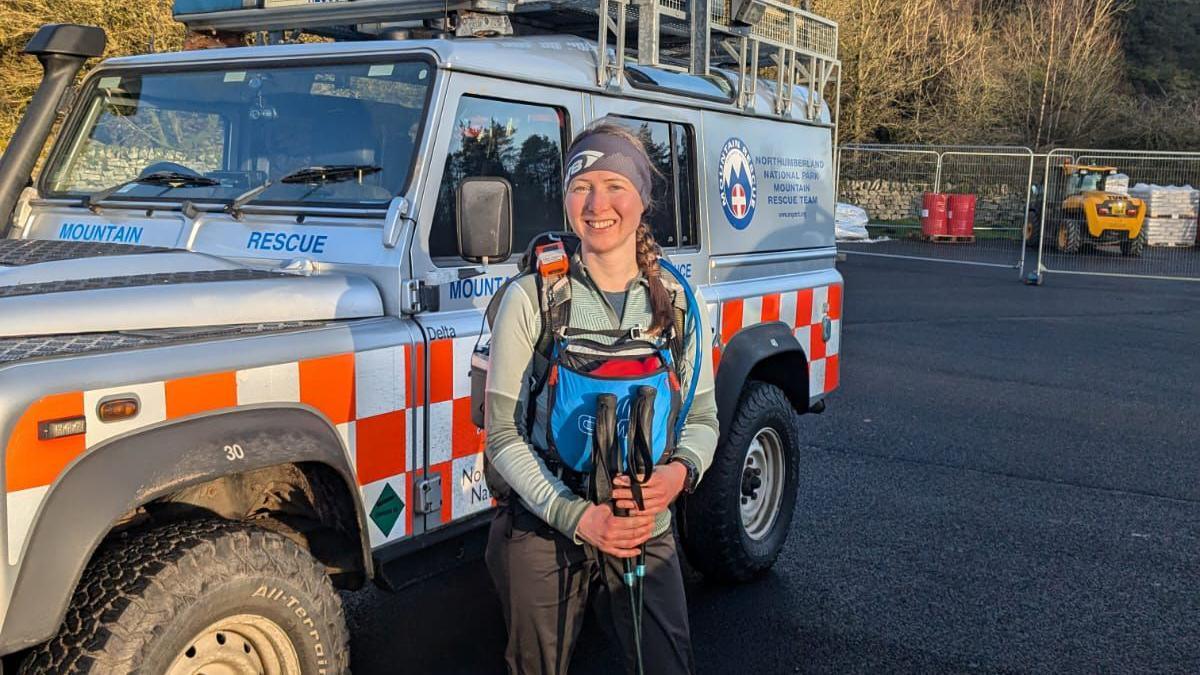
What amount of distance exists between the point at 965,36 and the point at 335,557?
104 ft

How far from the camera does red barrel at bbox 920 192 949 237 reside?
72.7ft

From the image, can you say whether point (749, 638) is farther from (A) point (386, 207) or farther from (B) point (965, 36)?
(B) point (965, 36)

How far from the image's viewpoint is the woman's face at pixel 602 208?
2.48 meters

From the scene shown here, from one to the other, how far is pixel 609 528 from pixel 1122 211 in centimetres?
2163

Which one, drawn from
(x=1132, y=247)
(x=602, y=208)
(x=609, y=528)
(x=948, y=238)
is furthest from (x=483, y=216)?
(x=1132, y=247)

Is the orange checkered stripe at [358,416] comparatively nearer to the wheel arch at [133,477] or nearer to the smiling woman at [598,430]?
the wheel arch at [133,477]

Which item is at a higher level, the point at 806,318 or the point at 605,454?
the point at 605,454

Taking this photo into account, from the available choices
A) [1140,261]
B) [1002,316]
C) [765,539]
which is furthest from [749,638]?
[1140,261]

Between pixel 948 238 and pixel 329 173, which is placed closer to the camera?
pixel 329 173

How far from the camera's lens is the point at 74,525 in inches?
92.1

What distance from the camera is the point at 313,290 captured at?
3.14m

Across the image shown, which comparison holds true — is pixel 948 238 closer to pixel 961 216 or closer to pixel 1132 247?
pixel 961 216

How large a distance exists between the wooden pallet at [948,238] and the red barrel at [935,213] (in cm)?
7

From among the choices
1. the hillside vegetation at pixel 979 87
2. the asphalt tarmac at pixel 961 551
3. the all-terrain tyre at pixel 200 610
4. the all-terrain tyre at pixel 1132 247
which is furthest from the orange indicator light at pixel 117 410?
the hillside vegetation at pixel 979 87
